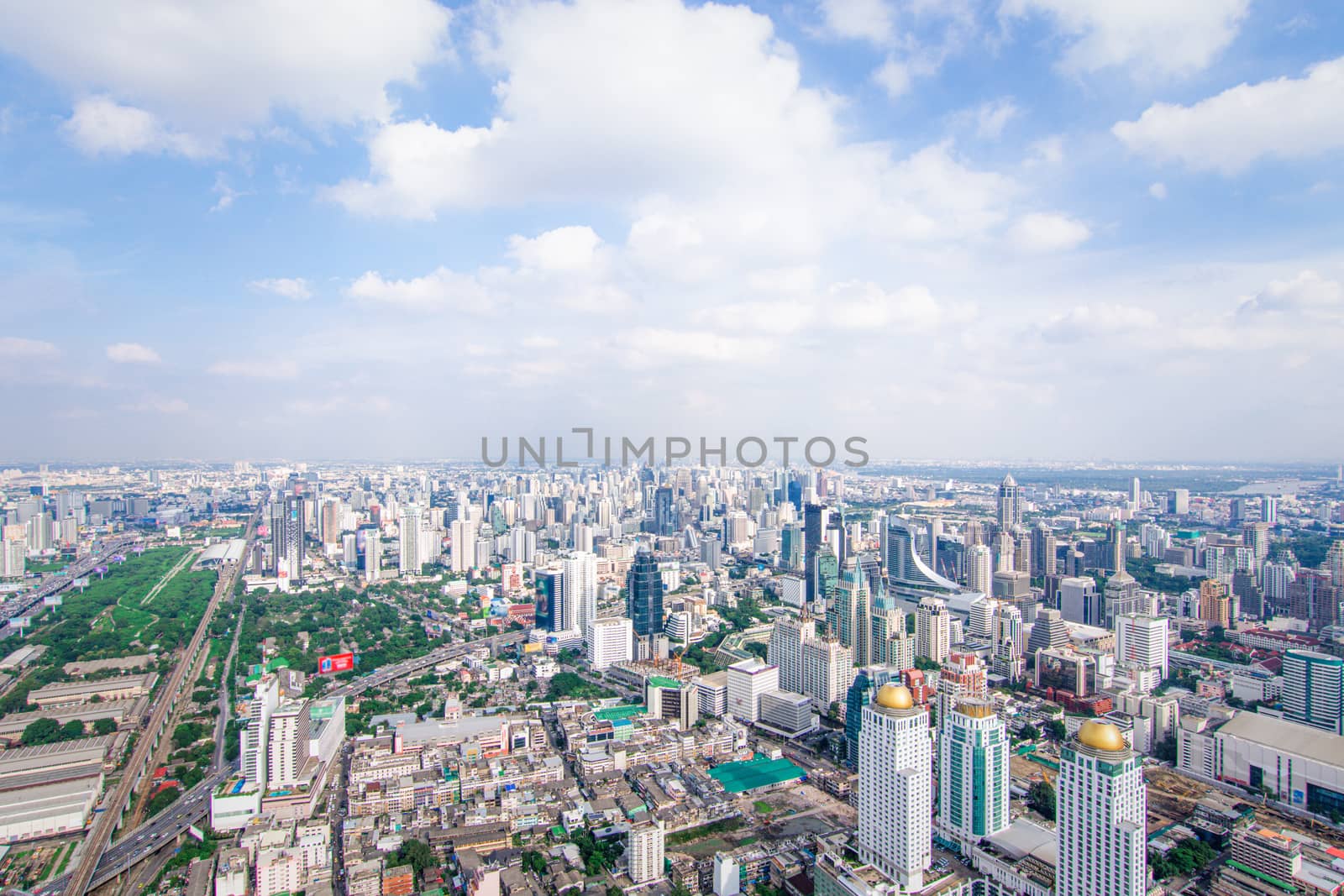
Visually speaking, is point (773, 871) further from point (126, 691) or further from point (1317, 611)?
point (1317, 611)

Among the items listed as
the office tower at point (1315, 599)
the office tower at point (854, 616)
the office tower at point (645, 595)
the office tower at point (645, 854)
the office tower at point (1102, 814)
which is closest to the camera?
the office tower at point (1102, 814)

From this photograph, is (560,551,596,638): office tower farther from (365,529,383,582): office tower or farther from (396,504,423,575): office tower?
(396,504,423,575): office tower

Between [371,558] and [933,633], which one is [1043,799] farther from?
[371,558]

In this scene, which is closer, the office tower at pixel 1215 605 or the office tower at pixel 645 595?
the office tower at pixel 645 595

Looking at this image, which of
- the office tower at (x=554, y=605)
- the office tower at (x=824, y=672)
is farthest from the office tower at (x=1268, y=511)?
the office tower at (x=554, y=605)

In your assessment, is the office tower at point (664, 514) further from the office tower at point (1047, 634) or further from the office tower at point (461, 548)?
the office tower at point (1047, 634)
